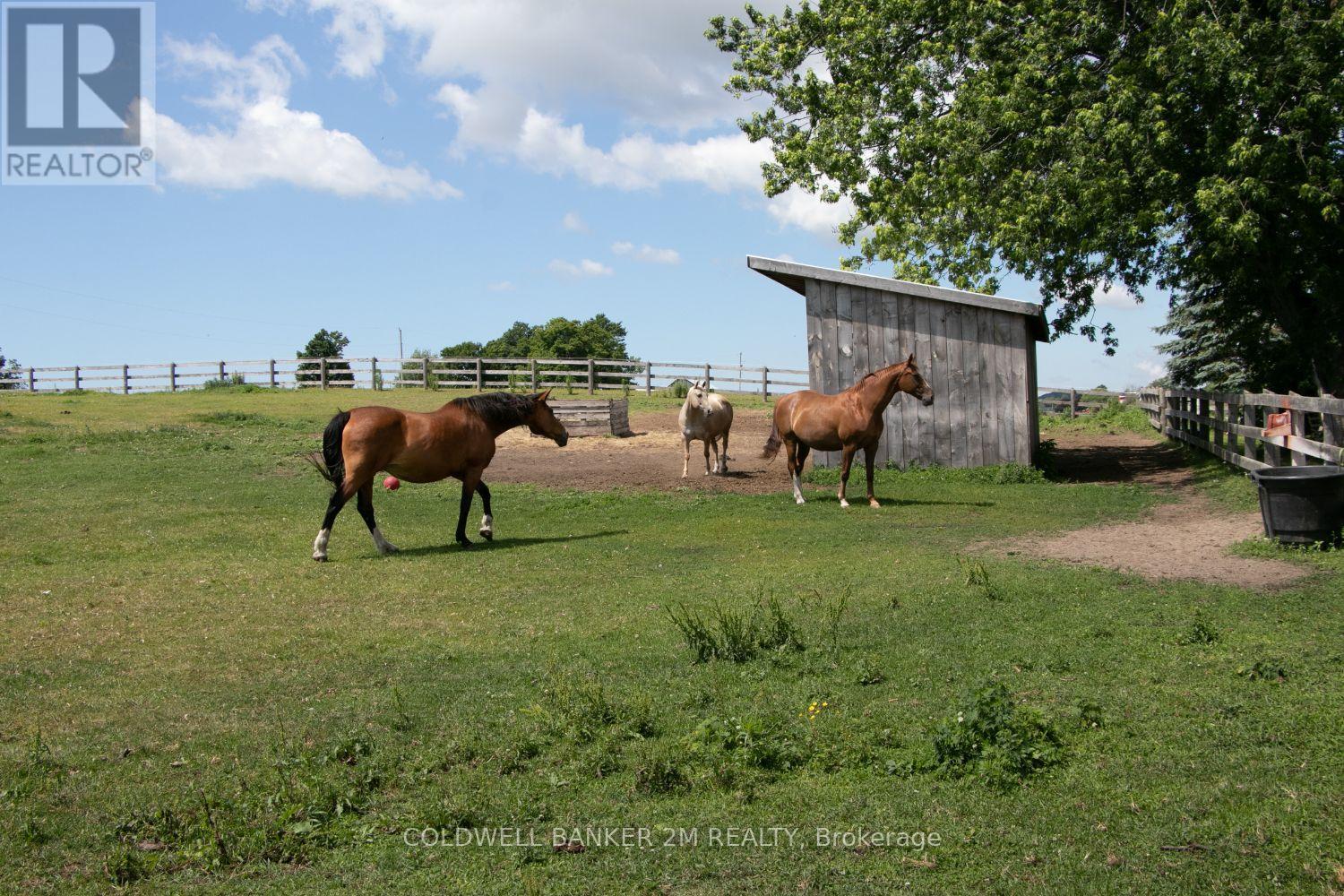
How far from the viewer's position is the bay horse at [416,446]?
1141 cm

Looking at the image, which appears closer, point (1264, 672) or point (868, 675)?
point (1264, 672)

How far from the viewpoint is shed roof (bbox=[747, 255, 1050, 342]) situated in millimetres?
17516

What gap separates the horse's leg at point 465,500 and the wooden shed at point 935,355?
25.9 ft

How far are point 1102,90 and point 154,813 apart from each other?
1801 centimetres

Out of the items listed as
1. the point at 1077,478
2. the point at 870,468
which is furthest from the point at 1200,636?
the point at 1077,478

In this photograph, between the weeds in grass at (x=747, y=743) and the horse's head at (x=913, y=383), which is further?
the horse's head at (x=913, y=383)

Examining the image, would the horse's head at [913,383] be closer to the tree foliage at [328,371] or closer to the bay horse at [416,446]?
the bay horse at [416,446]

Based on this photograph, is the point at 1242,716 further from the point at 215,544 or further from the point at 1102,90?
the point at 1102,90

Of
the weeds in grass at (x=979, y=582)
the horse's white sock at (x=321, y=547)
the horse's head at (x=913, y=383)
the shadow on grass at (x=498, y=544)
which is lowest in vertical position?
the weeds in grass at (x=979, y=582)

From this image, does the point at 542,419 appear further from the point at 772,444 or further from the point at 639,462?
the point at 639,462

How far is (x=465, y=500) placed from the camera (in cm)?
1228

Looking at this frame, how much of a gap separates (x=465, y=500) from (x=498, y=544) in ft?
2.19

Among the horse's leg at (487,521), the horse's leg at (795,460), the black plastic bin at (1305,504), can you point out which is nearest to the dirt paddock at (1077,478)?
the black plastic bin at (1305,504)

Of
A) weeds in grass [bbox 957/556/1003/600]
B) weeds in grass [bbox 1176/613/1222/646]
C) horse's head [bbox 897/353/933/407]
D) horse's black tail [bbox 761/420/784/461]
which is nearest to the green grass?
horse's black tail [bbox 761/420/784/461]
